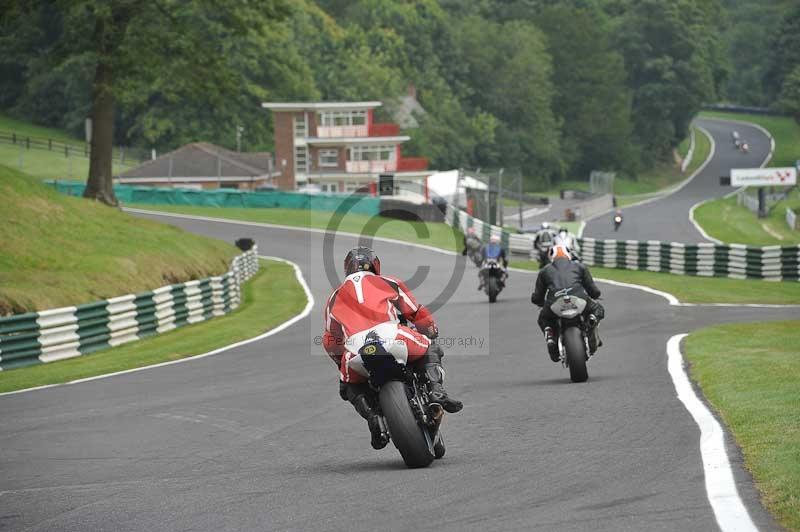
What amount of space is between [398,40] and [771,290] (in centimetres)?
10574

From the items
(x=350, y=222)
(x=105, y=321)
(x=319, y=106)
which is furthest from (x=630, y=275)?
(x=319, y=106)

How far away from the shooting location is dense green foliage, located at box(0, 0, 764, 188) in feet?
363

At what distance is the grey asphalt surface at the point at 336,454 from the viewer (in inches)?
304

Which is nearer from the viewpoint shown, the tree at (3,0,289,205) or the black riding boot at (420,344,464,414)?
the black riding boot at (420,344,464,414)

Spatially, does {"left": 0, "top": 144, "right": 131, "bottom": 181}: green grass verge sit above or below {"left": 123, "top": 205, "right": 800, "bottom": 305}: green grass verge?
above

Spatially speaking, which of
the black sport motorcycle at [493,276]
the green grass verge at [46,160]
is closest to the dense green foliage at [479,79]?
the green grass verge at [46,160]

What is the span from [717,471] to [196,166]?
3343 inches

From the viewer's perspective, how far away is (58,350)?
21547 millimetres

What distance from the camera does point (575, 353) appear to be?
14812 mm

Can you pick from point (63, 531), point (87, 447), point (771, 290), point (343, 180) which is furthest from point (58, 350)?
point (343, 180)

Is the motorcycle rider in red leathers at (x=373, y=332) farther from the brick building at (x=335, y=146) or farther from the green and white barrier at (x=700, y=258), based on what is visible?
the brick building at (x=335, y=146)

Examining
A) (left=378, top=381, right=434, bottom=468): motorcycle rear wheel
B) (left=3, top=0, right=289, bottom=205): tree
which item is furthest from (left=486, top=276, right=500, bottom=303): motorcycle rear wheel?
(left=378, top=381, right=434, bottom=468): motorcycle rear wheel

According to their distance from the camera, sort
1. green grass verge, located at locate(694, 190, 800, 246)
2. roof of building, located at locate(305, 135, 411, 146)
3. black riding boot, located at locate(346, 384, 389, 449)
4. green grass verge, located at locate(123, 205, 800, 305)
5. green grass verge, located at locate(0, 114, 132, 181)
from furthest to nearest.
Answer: roof of building, located at locate(305, 135, 411, 146) < green grass verge, located at locate(0, 114, 132, 181) < green grass verge, located at locate(694, 190, 800, 246) < green grass verge, located at locate(123, 205, 800, 305) < black riding boot, located at locate(346, 384, 389, 449)

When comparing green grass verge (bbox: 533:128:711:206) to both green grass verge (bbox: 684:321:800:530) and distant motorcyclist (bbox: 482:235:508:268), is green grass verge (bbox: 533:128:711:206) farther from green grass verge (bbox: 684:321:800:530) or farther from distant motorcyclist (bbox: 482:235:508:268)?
green grass verge (bbox: 684:321:800:530)
